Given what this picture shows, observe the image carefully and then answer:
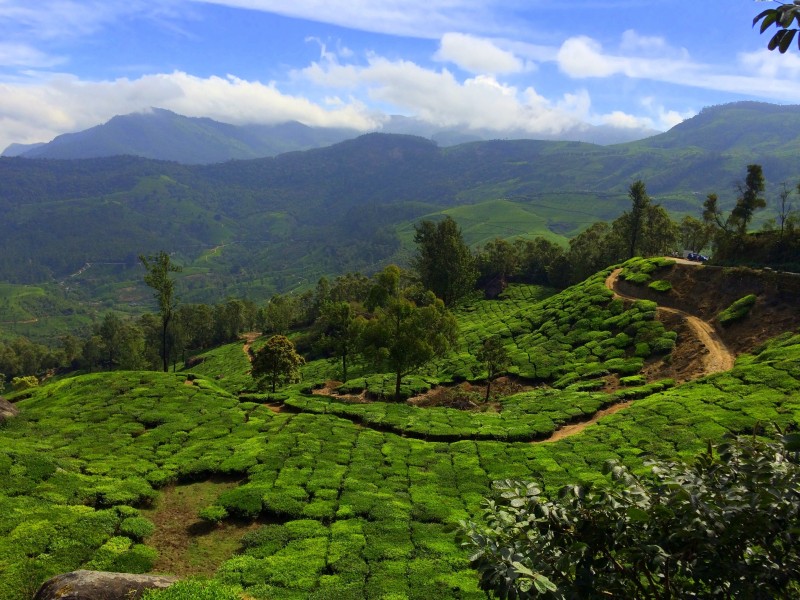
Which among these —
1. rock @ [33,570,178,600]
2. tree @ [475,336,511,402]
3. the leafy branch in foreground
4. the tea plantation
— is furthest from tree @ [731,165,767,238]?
rock @ [33,570,178,600]

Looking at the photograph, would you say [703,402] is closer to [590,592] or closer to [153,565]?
[590,592]

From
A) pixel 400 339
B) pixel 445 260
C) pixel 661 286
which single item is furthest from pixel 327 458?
pixel 445 260

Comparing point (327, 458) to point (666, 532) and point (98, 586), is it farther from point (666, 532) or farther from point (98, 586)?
point (666, 532)

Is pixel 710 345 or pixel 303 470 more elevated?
pixel 710 345

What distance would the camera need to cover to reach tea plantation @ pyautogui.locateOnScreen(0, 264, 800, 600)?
17266 mm

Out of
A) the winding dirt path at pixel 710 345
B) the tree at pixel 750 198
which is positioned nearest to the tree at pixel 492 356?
the winding dirt path at pixel 710 345

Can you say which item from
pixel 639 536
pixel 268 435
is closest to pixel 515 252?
pixel 268 435

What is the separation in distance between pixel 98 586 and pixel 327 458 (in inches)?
646

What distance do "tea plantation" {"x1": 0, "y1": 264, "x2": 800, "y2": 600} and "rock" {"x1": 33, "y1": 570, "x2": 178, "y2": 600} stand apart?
7.55 ft

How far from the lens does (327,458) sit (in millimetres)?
28094

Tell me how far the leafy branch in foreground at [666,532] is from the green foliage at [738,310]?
48175mm

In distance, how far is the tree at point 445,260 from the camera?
90188 mm

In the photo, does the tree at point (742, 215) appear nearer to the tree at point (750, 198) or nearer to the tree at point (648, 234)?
the tree at point (750, 198)

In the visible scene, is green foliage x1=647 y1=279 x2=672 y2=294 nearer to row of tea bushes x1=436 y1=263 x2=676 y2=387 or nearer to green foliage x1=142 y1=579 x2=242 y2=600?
row of tea bushes x1=436 y1=263 x2=676 y2=387
